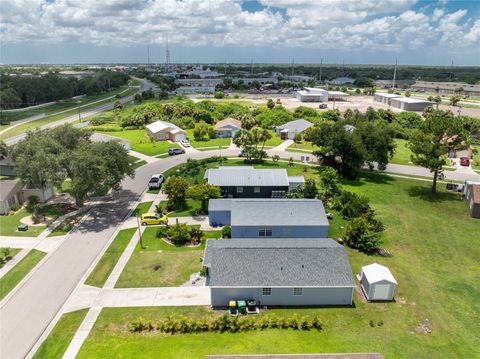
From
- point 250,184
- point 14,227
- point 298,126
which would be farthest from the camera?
point 298,126

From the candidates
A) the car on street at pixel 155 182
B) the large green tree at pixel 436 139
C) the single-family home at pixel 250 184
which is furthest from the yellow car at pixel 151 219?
the large green tree at pixel 436 139

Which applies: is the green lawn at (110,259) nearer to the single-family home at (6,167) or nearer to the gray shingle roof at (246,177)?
the gray shingle roof at (246,177)

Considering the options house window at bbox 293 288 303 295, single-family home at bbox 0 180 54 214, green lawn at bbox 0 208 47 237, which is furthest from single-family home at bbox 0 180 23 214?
house window at bbox 293 288 303 295

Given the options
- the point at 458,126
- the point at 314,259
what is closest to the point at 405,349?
the point at 314,259

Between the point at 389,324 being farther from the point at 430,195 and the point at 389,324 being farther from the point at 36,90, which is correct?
the point at 36,90

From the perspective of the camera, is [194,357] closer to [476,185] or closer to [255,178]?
[255,178]

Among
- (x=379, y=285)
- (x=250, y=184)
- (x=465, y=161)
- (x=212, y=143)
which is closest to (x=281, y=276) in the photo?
(x=379, y=285)
